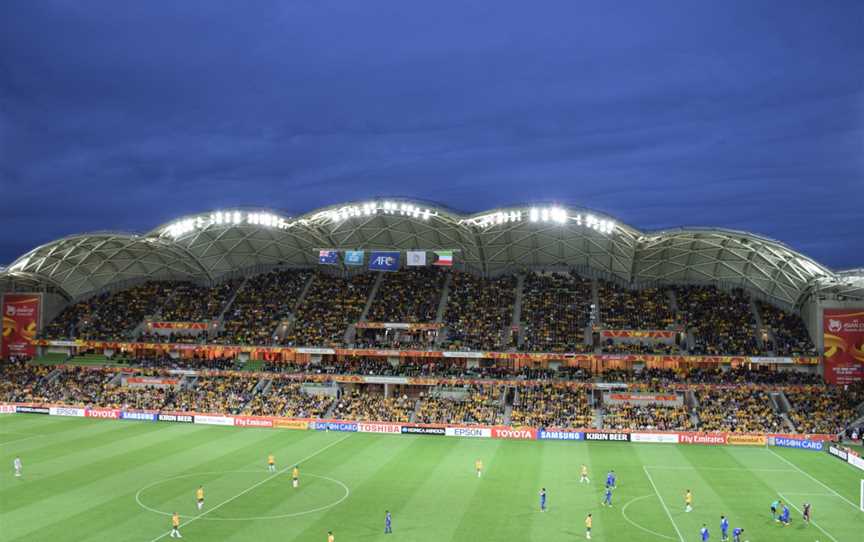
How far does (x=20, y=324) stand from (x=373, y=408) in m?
46.6

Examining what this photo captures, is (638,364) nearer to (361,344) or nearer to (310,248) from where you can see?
(361,344)

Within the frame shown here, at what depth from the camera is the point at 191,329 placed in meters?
78.6

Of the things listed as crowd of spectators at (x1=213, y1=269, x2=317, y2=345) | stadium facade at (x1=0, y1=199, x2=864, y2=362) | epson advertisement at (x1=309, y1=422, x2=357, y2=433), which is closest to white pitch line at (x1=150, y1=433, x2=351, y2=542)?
epson advertisement at (x1=309, y1=422, x2=357, y2=433)

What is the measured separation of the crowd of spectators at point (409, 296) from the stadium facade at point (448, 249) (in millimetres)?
4424

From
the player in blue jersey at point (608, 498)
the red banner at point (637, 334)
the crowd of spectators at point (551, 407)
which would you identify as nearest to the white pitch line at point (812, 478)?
the player in blue jersey at point (608, 498)

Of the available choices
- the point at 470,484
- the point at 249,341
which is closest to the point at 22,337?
the point at 249,341

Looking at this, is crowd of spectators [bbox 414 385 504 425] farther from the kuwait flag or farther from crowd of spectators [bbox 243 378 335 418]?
the kuwait flag

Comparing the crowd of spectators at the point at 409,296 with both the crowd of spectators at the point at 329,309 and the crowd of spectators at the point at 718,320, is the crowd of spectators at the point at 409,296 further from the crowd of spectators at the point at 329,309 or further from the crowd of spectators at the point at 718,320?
the crowd of spectators at the point at 718,320

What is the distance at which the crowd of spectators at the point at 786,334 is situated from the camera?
63344 mm

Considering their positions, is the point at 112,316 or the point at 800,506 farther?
the point at 112,316

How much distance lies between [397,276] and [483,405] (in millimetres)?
24813

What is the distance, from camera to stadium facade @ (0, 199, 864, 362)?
6228 cm

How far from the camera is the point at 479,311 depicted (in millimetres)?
75000

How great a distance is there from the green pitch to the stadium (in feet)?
0.73
